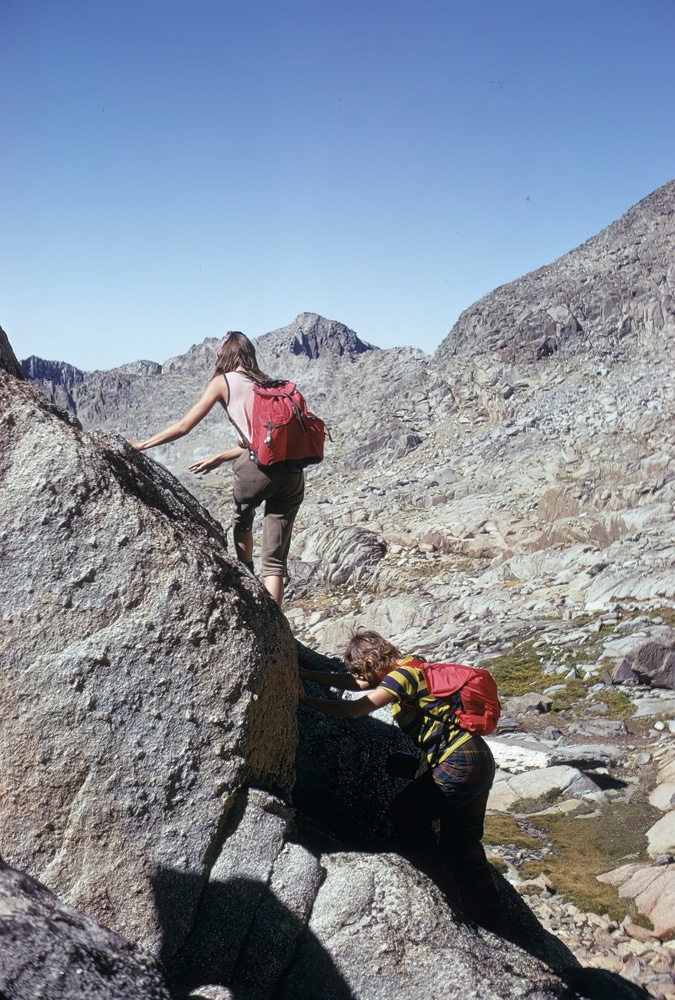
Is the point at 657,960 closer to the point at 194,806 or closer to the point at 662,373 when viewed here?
the point at 194,806

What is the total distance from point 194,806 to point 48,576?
1554 millimetres

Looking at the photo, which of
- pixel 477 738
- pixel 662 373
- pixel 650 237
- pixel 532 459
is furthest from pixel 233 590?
pixel 650 237

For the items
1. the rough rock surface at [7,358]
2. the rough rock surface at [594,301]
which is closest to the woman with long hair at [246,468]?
the rough rock surface at [7,358]

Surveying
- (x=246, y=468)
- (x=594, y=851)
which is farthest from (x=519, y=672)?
(x=246, y=468)

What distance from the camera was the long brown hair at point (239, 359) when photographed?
20.0 feet

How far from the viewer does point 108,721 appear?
179 inches

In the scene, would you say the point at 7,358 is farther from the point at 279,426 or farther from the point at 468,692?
the point at 468,692

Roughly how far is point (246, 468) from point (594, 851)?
6.94 m

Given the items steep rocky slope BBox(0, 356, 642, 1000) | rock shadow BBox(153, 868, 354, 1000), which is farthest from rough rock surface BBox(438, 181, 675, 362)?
rock shadow BBox(153, 868, 354, 1000)

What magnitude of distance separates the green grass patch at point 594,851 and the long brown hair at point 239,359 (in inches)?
254

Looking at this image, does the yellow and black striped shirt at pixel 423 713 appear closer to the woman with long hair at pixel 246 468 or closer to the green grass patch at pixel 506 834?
the woman with long hair at pixel 246 468

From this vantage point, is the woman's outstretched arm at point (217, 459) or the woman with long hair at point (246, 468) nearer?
the woman with long hair at point (246, 468)

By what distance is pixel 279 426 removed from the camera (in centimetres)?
601

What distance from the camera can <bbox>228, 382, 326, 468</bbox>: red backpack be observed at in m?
6.01
